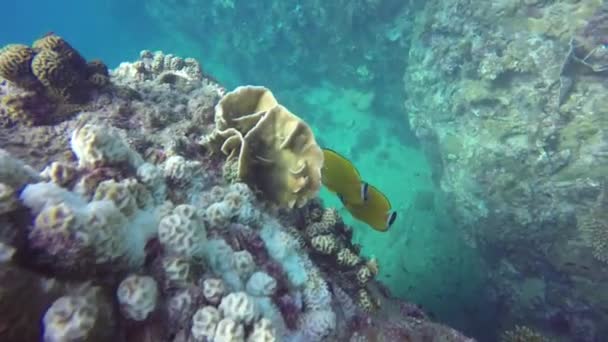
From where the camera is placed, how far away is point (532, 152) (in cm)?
846

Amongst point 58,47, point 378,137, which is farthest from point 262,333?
point 378,137

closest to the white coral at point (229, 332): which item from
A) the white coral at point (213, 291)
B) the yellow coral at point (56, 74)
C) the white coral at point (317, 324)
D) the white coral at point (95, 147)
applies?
the white coral at point (213, 291)

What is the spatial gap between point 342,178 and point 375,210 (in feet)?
1.53

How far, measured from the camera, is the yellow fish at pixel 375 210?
11.2 ft

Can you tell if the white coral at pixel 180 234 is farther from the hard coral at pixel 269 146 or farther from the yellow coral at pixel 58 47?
the yellow coral at pixel 58 47

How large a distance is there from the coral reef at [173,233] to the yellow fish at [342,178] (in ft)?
0.53

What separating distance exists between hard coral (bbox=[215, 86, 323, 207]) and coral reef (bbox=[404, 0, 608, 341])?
682cm

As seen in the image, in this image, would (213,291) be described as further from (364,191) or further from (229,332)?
(364,191)

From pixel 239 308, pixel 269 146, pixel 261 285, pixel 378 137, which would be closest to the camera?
pixel 239 308

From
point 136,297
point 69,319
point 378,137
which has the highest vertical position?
point 378,137

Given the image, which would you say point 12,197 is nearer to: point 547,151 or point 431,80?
point 547,151

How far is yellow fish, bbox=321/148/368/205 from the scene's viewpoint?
3.24 m

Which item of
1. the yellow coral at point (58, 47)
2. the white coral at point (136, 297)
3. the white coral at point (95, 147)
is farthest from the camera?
the yellow coral at point (58, 47)

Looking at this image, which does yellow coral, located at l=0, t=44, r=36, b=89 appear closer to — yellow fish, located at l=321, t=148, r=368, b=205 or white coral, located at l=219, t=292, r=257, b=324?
yellow fish, located at l=321, t=148, r=368, b=205
